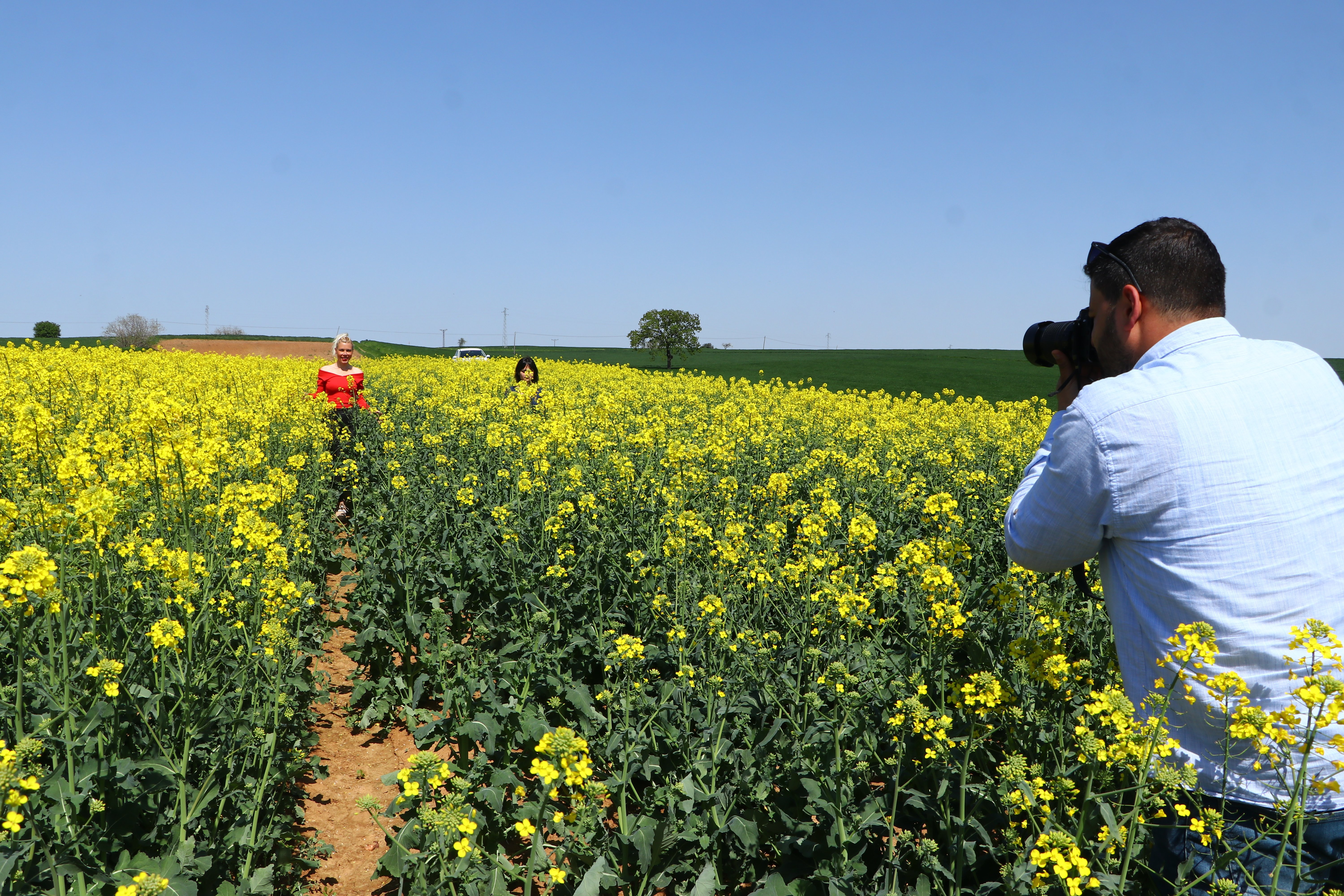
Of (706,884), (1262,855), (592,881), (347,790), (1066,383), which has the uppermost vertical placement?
(1066,383)

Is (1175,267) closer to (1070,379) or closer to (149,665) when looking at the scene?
(1070,379)

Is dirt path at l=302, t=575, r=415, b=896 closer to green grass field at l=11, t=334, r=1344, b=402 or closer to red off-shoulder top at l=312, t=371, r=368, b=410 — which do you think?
red off-shoulder top at l=312, t=371, r=368, b=410

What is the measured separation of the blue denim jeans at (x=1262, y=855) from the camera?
1662 millimetres

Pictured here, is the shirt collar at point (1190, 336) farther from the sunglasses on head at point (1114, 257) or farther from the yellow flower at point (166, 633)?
the yellow flower at point (166, 633)

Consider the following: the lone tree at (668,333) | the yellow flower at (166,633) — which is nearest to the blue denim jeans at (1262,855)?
the yellow flower at (166,633)

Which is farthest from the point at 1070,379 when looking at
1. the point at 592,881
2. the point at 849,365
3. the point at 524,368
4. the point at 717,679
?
the point at 849,365

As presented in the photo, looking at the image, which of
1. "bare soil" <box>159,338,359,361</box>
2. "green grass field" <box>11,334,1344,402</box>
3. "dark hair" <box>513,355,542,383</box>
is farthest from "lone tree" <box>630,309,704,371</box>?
"dark hair" <box>513,355,542,383</box>

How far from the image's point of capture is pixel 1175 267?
6.08 feet

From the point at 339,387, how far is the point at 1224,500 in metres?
9.42

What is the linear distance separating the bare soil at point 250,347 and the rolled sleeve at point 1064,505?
149 feet

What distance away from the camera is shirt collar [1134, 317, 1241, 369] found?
71.9 inches

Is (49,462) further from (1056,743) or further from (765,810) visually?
(1056,743)

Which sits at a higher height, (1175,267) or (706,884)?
(1175,267)

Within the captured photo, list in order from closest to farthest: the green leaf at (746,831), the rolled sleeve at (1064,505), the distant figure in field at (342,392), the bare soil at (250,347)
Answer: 1. the rolled sleeve at (1064,505)
2. the green leaf at (746,831)
3. the distant figure in field at (342,392)
4. the bare soil at (250,347)
